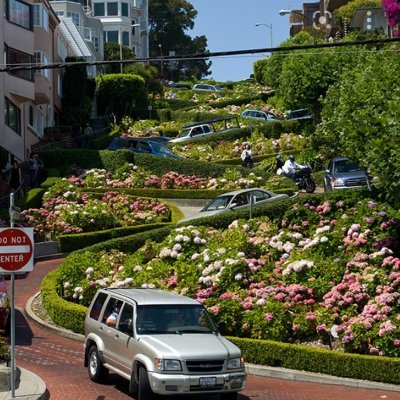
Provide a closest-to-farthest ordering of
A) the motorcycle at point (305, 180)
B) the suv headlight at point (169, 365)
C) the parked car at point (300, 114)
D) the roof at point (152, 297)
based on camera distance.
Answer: the suv headlight at point (169, 365), the roof at point (152, 297), the motorcycle at point (305, 180), the parked car at point (300, 114)

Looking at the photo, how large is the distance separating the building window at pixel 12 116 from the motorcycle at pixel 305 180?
12860mm

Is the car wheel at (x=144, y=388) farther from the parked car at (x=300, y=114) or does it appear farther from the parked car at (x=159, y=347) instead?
the parked car at (x=300, y=114)

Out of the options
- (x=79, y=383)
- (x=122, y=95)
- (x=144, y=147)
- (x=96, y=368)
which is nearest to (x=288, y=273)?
(x=96, y=368)

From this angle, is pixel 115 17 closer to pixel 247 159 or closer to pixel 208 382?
pixel 247 159

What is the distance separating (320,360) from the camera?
56.6ft

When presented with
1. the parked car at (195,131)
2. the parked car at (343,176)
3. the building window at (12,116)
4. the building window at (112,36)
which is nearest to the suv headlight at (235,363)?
the parked car at (343,176)

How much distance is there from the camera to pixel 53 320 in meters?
21.6

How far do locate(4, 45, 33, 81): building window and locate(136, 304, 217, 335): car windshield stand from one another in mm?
31117

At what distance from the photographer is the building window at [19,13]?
45.6 meters

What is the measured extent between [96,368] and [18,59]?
3240 cm

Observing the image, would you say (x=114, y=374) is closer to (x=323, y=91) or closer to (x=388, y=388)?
(x=388, y=388)

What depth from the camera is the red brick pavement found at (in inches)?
619

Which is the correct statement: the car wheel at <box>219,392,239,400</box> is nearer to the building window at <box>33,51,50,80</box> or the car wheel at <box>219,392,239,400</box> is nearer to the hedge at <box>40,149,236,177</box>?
the hedge at <box>40,149,236,177</box>

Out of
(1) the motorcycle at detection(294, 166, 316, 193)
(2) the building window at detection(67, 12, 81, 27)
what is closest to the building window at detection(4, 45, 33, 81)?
(1) the motorcycle at detection(294, 166, 316, 193)
